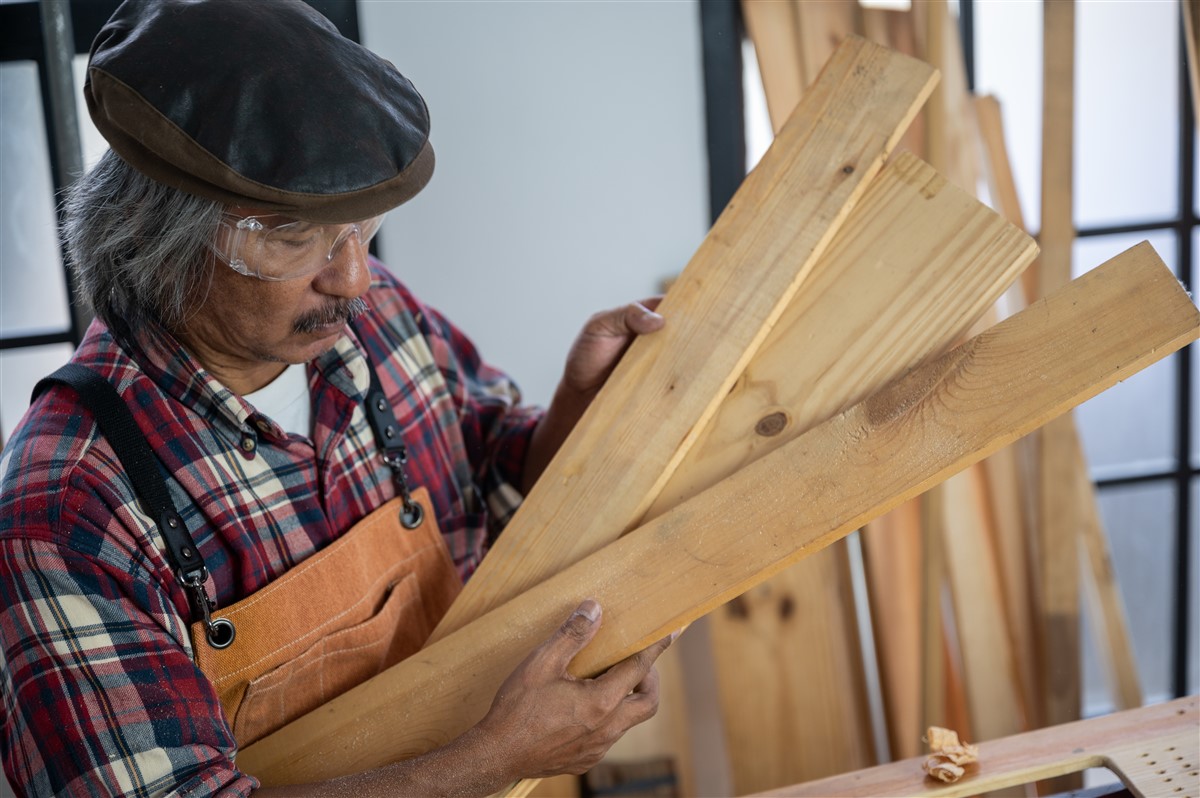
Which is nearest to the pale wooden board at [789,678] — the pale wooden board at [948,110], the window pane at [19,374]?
the pale wooden board at [948,110]

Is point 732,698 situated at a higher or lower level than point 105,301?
lower

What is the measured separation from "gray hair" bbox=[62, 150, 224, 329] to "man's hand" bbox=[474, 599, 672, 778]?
1.90 ft

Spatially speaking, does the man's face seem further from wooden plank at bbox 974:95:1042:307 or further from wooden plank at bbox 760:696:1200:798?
wooden plank at bbox 974:95:1042:307

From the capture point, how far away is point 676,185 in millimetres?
2125

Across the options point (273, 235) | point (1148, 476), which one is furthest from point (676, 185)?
point (1148, 476)

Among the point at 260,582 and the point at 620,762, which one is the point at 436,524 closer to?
the point at 260,582

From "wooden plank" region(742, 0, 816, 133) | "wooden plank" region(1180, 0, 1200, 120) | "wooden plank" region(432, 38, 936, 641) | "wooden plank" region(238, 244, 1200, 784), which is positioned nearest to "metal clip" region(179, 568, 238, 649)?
"wooden plank" region(238, 244, 1200, 784)

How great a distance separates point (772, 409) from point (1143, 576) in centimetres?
192

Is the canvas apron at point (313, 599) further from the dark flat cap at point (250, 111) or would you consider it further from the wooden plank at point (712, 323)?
the dark flat cap at point (250, 111)

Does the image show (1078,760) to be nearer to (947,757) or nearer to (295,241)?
(947,757)

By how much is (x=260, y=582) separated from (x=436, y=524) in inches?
12.1

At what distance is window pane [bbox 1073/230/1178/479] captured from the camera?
256 centimetres

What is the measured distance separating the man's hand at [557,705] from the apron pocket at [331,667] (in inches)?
10.4

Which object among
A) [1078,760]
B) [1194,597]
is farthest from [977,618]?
[1194,597]
